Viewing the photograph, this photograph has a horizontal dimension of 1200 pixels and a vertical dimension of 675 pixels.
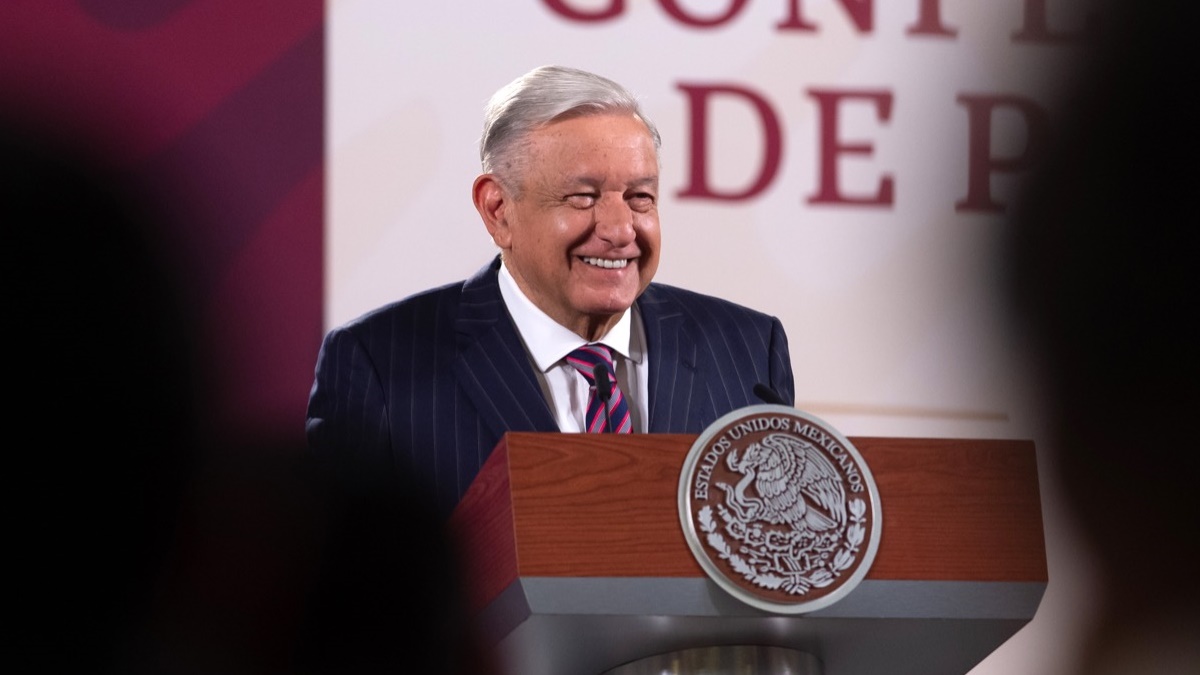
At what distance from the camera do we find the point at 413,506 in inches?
73.5

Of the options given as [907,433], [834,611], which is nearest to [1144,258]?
[834,611]

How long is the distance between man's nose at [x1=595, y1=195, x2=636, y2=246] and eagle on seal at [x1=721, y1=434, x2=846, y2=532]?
2.12 ft

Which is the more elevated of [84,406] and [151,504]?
[84,406]

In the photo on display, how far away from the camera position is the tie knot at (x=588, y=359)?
6.74 feet

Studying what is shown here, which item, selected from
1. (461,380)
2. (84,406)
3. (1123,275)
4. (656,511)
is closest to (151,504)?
(84,406)

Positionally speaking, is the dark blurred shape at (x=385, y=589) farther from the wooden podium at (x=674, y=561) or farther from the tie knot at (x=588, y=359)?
the tie knot at (x=588, y=359)

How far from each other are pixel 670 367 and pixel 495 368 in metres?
0.23

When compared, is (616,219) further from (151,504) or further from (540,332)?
(151,504)

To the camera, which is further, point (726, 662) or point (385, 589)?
point (385, 589)

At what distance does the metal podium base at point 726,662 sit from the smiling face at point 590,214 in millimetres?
671

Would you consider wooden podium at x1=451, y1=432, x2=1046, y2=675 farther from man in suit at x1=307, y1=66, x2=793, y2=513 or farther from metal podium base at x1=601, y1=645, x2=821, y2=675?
man in suit at x1=307, y1=66, x2=793, y2=513

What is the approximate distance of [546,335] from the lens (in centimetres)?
213

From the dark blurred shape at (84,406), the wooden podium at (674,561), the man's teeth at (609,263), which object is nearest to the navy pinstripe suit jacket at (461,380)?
the man's teeth at (609,263)

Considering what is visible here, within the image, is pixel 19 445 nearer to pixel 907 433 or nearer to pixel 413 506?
pixel 413 506
